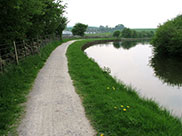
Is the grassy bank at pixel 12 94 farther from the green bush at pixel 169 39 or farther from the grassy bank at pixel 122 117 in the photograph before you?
the green bush at pixel 169 39

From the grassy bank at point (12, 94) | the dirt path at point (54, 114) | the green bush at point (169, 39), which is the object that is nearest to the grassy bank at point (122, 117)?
the dirt path at point (54, 114)

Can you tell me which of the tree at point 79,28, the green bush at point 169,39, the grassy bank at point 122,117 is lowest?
the grassy bank at point 122,117

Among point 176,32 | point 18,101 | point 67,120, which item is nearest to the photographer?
point 67,120

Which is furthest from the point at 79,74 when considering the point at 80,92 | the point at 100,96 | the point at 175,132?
the point at 175,132

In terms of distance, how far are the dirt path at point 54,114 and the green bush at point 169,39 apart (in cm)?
1992

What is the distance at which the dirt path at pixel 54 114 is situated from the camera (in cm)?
355

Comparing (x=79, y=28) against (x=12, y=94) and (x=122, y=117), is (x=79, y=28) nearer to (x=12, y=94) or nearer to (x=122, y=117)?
(x=12, y=94)

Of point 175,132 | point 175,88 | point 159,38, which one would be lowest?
point 175,88

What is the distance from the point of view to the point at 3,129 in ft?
11.9

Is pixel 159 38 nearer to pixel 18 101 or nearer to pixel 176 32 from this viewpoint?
pixel 176 32

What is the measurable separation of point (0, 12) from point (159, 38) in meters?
23.4

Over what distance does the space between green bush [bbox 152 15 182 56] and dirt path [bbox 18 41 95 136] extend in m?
19.9

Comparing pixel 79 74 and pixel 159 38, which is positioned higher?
pixel 159 38

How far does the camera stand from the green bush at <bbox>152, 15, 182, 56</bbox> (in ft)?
69.7
